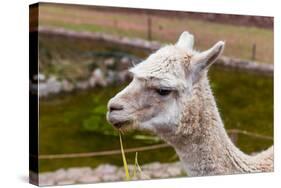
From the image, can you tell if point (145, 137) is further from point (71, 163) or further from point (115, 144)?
point (71, 163)

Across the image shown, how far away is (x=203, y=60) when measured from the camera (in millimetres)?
5844

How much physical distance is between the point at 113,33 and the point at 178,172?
69.7 inches

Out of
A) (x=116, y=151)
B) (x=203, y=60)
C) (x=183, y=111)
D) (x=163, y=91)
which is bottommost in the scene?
(x=116, y=151)

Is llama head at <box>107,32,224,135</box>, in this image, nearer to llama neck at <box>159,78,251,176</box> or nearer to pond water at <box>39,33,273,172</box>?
llama neck at <box>159,78,251,176</box>

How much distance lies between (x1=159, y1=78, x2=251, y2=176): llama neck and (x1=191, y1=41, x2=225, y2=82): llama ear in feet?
0.33

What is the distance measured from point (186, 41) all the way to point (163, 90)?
75 cm

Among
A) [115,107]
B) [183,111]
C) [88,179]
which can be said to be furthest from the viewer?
[88,179]

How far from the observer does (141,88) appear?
5.85m

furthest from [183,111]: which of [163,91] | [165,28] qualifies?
[165,28]

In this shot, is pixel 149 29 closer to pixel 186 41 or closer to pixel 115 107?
pixel 186 41

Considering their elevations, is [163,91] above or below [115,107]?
above

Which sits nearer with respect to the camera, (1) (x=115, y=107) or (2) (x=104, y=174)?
(1) (x=115, y=107)

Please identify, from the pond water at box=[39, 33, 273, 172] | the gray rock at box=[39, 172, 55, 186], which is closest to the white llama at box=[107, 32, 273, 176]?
the pond water at box=[39, 33, 273, 172]

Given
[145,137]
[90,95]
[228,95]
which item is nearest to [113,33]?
[90,95]
